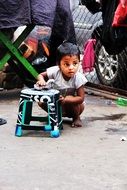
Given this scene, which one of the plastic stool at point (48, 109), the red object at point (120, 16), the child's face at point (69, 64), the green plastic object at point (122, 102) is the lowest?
the green plastic object at point (122, 102)

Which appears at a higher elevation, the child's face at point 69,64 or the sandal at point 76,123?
the child's face at point 69,64

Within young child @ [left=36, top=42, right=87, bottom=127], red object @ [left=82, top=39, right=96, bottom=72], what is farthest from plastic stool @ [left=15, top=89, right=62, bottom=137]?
red object @ [left=82, top=39, right=96, bottom=72]

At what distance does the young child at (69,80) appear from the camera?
18.3ft

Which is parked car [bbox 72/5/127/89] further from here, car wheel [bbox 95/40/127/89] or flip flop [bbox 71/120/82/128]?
flip flop [bbox 71/120/82/128]

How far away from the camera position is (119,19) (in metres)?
6.56

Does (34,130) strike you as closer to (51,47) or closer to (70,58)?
(70,58)

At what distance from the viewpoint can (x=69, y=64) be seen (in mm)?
5605

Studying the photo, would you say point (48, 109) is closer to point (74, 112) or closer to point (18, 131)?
point (18, 131)

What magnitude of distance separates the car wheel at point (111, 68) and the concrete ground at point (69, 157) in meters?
1.68

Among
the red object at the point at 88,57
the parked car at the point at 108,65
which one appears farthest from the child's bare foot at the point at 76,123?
the red object at the point at 88,57

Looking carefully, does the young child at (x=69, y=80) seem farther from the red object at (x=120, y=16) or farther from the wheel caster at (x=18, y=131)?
the red object at (x=120, y=16)

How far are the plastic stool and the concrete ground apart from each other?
0.08m

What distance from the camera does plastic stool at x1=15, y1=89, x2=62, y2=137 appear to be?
5.37m

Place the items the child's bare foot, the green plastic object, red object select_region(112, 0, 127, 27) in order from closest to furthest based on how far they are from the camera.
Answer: the child's bare foot
red object select_region(112, 0, 127, 27)
the green plastic object
